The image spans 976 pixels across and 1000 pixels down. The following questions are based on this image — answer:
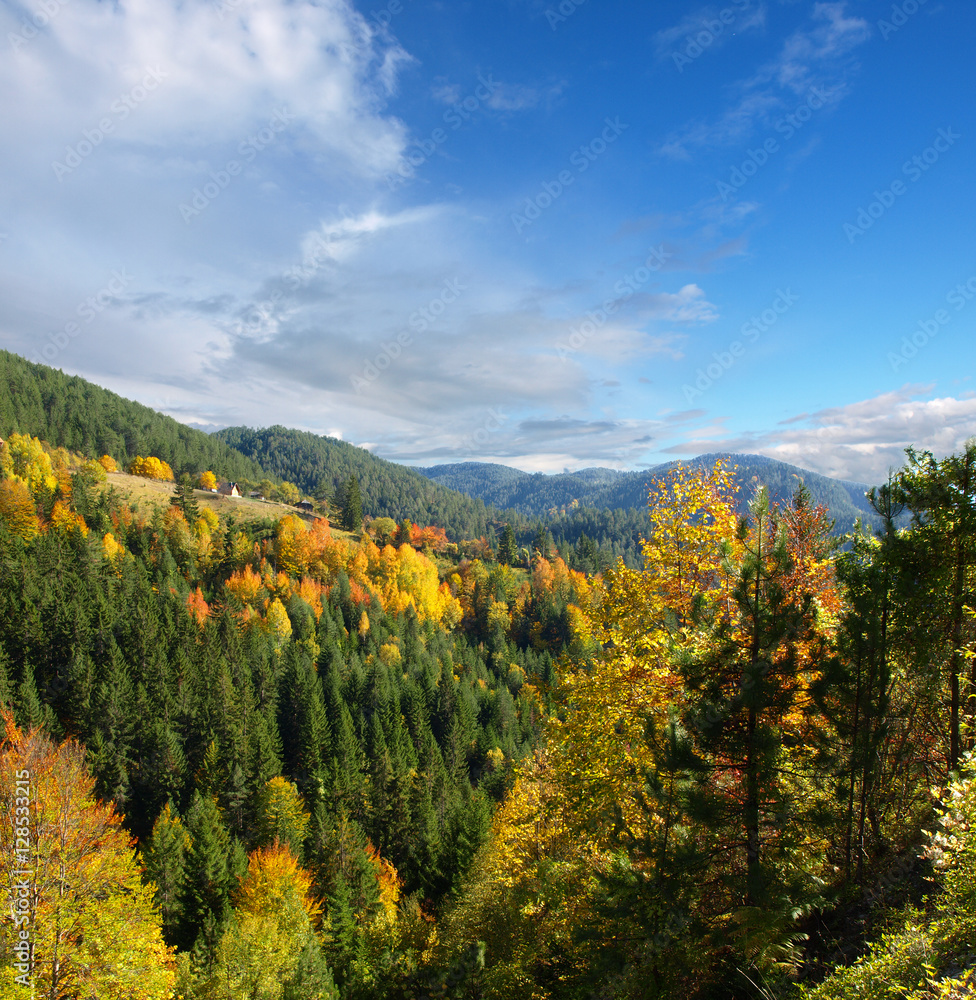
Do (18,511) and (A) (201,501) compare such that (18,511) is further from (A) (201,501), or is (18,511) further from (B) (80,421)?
(B) (80,421)

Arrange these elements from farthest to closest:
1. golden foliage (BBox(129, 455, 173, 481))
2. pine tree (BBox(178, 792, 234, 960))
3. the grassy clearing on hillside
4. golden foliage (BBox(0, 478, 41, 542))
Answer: golden foliage (BBox(129, 455, 173, 481)), the grassy clearing on hillside, golden foliage (BBox(0, 478, 41, 542)), pine tree (BBox(178, 792, 234, 960))

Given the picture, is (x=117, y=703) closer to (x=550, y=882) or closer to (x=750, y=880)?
(x=550, y=882)

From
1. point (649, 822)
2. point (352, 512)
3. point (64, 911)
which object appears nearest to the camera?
point (649, 822)

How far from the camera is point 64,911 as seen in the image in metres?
17.0

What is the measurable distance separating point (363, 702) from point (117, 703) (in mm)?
27614

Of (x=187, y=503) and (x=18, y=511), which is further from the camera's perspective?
(x=187, y=503)

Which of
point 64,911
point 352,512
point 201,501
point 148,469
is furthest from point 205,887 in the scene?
point 148,469

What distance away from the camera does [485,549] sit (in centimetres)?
14362

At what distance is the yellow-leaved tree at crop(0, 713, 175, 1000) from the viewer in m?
16.3

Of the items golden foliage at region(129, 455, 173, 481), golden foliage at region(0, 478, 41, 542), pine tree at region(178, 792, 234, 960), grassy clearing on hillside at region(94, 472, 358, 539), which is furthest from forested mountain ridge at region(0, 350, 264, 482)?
pine tree at region(178, 792, 234, 960)

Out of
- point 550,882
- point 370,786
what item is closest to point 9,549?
point 370,786

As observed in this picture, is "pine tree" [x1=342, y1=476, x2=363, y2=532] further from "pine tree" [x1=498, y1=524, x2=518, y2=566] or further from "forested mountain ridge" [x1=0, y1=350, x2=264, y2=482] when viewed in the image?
"forested mountain ridge" [x1=0, y1=350, x2=264, y2=482]

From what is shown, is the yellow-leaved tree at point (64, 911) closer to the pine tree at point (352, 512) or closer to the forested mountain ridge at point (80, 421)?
the pine tree at point (352, 512)

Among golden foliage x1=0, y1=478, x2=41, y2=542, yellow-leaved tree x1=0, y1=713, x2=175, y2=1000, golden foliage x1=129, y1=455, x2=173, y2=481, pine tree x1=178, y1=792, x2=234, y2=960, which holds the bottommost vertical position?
pine tree x1=178, y1=792, x2=234, y2=960
